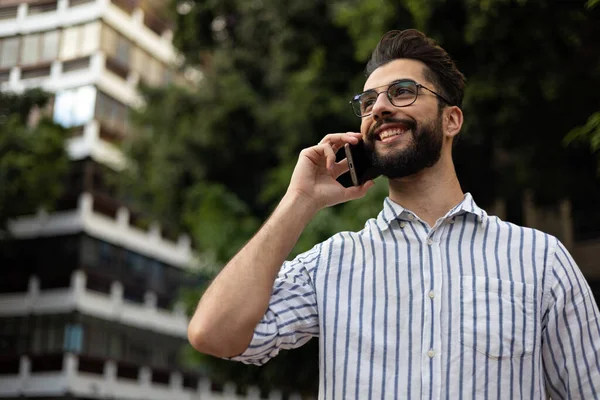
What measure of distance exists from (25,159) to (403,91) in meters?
16.9

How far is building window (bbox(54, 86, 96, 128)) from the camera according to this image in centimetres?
2384

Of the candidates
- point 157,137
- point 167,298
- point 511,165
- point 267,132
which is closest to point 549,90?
point 511,165

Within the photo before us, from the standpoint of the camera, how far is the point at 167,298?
98.7 feet

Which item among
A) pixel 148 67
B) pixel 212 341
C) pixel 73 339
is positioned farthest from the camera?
pixel 148 67

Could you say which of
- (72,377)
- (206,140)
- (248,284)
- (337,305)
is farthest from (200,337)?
(72,377)

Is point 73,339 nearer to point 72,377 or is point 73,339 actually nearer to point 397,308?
point 72,377

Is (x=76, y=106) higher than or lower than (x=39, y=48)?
lower

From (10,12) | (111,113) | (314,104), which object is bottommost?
(314,104)

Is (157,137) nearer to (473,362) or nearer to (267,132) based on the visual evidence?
(267,132)

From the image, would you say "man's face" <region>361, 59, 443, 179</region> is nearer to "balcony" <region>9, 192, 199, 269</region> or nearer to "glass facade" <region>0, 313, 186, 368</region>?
"balcony" <region>9, 192, 199, 269</region>

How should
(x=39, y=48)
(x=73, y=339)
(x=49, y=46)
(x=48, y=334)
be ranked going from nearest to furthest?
(x=39, y=48) < (x=49, y=46) < (x=73, y=339) < (x=48, y=334)

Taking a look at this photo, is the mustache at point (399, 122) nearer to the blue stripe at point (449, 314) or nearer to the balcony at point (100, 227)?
the blue stripe at point (449, 314)

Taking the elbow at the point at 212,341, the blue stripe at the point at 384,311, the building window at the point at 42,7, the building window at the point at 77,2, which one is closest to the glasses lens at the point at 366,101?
the blue stripe at the point at 384,311

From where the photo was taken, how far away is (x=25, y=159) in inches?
710
